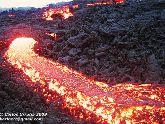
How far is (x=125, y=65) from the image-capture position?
11312mm

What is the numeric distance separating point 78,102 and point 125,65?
14.8 ft

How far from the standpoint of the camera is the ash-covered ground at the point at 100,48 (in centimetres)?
846

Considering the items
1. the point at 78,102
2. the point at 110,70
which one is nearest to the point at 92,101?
the point at 78,102

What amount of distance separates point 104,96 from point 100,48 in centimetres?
553

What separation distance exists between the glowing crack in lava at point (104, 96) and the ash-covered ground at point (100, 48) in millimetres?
396

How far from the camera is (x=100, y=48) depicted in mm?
12555

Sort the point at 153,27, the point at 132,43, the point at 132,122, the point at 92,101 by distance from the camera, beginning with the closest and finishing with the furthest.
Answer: the point at 132,122
the point at 92,101
the point at 132,43
the point at 153,27

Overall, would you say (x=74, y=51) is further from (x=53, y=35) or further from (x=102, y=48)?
(x=53, y=35)

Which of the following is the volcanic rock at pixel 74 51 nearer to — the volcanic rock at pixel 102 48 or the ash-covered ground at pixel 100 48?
the ash-covered ground at pixel 100 48

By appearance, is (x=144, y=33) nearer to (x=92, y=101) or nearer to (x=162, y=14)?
(x=162, y=14)

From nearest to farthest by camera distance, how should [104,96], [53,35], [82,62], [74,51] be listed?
[104,96] → [82,62] → [74,51] → [53,35]

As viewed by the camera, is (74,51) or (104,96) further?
(74,51)

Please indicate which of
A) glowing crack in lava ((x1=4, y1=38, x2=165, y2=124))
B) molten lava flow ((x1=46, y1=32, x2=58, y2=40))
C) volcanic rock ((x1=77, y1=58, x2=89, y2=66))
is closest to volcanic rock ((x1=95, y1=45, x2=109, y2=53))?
volcanic rock ((x1=77, y1=58, x2=89, y2=66))

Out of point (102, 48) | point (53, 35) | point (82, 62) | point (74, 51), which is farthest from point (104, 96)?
point (53, 35)
